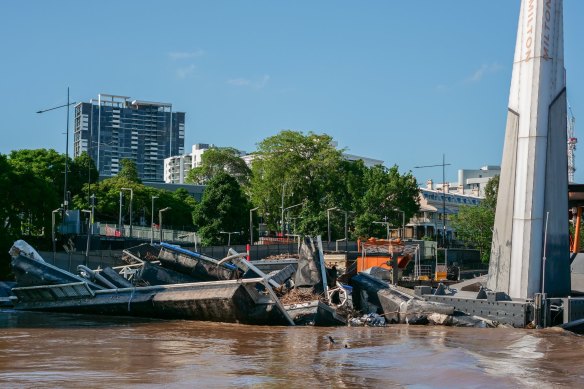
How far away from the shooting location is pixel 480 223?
3142 inches

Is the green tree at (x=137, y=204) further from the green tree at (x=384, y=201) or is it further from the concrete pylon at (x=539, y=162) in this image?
the concrete pylon at (x=539, y=162)

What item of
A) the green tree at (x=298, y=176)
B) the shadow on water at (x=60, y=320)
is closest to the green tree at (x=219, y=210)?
the green tree at (x=298, y=176)

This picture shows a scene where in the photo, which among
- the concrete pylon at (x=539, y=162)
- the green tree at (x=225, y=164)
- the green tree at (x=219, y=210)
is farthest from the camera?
the green tree at (x=225, y=164)

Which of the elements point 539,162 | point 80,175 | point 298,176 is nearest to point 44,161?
point 80,175

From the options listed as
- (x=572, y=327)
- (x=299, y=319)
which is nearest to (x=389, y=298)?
(x=299, y=319)

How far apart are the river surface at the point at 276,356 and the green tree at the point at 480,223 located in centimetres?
5560

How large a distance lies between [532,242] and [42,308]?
16.7 m

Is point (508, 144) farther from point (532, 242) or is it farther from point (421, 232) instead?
point (421, 232)

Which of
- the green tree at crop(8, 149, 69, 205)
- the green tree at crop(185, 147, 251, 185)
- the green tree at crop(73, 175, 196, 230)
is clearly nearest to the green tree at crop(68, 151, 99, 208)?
the green tree at crop(73, 175, 196, 230)

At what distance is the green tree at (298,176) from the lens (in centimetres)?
8944

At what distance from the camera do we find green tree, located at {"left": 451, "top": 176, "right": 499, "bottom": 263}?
7838 centimetres

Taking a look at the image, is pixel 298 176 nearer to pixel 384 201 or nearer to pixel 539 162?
pixel 384 201

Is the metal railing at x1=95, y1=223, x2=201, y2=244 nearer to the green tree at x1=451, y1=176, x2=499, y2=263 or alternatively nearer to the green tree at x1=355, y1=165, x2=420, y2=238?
the green tree at x1=355, y1=165, x2=420, y2=238

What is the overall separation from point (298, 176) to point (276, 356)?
2922 inches
